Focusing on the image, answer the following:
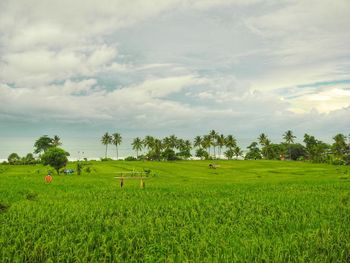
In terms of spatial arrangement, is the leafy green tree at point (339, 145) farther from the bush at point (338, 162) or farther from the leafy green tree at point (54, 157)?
the leafy green tree at point (54, 157)

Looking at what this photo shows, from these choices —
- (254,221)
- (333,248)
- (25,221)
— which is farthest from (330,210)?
(25,221)

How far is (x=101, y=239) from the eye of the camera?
11.2 meters

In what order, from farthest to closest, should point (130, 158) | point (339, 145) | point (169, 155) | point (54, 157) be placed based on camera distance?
point (130, 158)
point (169, 155)
point (339, 145)
point (54, 157)

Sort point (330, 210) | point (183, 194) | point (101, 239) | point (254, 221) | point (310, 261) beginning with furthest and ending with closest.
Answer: point (183, 194)
point (330, 210)
point (254, 221)
point (101, 239)
point (310, 261)

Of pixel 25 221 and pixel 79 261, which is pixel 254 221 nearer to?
pixel 79 261

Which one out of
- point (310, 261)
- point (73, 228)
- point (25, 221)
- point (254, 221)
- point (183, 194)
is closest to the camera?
point (310, 261)

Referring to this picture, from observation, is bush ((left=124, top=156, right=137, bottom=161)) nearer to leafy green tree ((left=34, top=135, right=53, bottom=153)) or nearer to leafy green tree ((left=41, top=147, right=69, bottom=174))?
leafy green tree ((left=34, top=135, right=53, bottom=153))

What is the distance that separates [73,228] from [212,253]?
19.9ft

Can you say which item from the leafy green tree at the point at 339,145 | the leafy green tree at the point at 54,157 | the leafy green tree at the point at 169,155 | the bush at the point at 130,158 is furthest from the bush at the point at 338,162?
the leafy green tree at the point at 54,157

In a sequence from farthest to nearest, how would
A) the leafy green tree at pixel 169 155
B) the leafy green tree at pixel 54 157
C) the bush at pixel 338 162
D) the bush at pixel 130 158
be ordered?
the bush at pixel 130 158 < the leafy green tree at pixel 169 155 < the bush at pixel 338 162 < the leafy green tree at pixel 54 157

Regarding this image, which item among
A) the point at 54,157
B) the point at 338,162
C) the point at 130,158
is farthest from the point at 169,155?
the point at 54,157

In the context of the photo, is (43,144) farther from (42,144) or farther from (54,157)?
(54,157)

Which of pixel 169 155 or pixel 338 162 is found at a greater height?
pixel 169 155

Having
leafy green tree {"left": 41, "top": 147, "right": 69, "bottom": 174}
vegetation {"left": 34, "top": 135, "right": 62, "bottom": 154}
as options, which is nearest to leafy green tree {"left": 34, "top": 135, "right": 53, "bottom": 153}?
vegetation {"left": 34, "top": 135, "right": 62, "bottom": 154}
